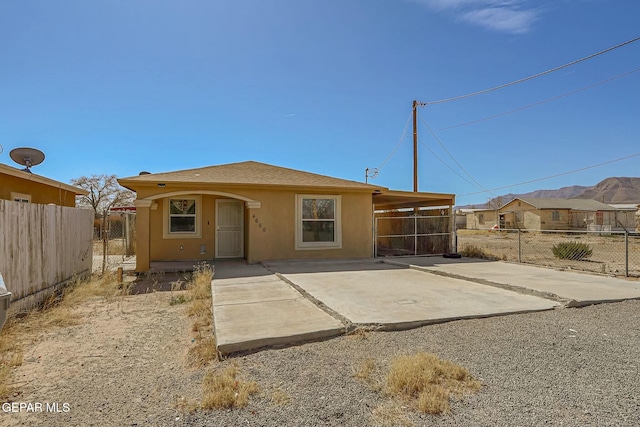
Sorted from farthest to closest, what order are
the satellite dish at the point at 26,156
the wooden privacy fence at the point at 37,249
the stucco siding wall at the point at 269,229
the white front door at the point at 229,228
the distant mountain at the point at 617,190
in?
the distant mountain at the point at 617,190 < the white front door at the point at 229,228 < the stucco siding wall at the point at 269,229 < the satellite dish at the point at 26,156 < the wooden privacy fence at the point at 37,249

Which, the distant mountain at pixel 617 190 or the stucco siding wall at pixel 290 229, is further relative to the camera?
the distant mountain at pixel 617 190

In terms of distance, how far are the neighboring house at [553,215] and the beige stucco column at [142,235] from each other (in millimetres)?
39365

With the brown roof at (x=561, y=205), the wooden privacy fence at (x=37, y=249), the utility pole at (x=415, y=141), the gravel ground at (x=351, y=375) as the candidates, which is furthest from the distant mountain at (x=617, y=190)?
the wooden privacy fence at (x=37, y=249)

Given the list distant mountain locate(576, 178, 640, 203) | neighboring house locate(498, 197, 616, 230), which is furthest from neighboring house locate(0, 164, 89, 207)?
distant mountain locate(576, 178, 640, 203)

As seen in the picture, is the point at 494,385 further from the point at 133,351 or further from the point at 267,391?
→ the point at 133,351

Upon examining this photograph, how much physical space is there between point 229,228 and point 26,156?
601 cm

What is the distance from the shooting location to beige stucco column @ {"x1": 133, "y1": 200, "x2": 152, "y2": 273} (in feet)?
32.6

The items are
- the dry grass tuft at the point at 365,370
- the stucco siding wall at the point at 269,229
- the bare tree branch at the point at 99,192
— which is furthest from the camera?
the bare tree branch at the point at 99,192

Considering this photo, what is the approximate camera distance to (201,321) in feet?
18.1

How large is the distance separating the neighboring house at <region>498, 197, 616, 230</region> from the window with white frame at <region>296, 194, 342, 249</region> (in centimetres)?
3407

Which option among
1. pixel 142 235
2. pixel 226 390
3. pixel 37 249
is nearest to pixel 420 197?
pixel 142 235

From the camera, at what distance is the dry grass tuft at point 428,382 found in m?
2.85

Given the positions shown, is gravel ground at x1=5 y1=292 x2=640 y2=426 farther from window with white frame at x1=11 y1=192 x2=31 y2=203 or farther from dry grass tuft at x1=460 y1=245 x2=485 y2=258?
dry grass tuft at x1=460 y1=245 x2=485 y2=258

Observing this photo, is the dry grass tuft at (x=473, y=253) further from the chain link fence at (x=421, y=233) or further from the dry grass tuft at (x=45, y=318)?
the dry grass tuft at (x=45, y=318)
